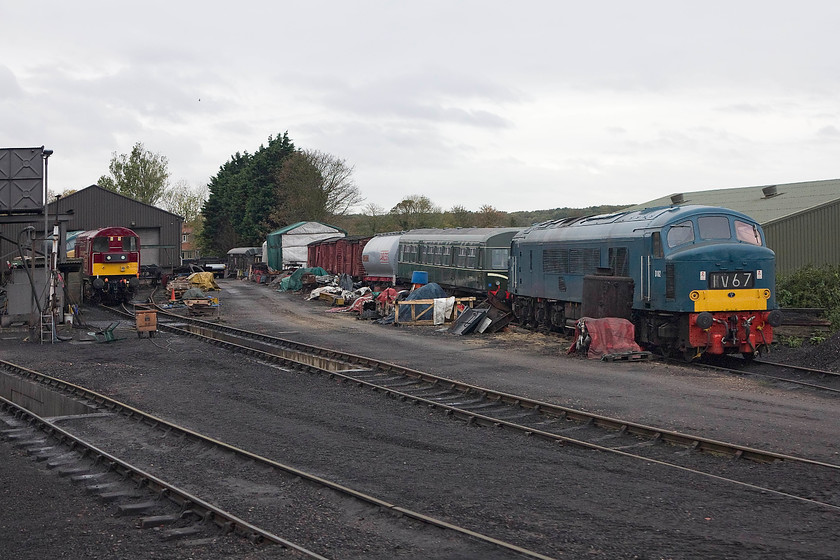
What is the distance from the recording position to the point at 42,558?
7.40 meters

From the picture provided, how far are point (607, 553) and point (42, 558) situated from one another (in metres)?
4.71

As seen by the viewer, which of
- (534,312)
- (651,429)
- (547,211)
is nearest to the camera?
(651,429)

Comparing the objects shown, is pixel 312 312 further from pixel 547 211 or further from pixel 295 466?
pixel 547 211

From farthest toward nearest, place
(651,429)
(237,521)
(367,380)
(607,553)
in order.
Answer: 1. (367,380)
2. (651,429)
3. (237,521)
4. (607,553)

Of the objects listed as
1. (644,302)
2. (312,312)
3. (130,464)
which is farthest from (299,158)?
(130,464)

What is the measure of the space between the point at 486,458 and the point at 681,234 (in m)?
10.2

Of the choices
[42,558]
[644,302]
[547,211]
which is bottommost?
[42,558]

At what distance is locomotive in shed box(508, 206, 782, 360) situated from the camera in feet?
60.3

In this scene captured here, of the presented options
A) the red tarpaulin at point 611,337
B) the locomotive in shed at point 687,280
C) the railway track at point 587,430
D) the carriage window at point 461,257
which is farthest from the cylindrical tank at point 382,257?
the red tarpaulin at point 611,337

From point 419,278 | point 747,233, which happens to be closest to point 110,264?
point 419,278

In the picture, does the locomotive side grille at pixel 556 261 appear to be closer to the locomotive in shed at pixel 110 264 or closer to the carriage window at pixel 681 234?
the carriage window at pixel 681 234

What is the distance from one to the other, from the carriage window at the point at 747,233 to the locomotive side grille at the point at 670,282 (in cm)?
189

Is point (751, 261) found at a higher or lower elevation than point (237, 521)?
higher

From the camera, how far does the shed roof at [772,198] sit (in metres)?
34.0
